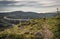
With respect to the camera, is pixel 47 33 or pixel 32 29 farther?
pixel 32 29

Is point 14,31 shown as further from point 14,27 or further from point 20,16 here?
point 20,16

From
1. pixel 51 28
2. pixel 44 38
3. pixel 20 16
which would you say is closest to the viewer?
pixel 44 38

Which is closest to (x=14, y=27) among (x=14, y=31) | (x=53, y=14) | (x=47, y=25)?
(x=14, y=31)

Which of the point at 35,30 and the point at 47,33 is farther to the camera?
the point at 35,30

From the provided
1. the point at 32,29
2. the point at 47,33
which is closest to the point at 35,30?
the point at 32,29

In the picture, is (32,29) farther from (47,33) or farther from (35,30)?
(47,33)

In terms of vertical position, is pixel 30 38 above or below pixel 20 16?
below

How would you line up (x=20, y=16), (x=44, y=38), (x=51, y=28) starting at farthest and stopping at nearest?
(x=20, y=16), (x=51, y=28), (x=44, y=38)

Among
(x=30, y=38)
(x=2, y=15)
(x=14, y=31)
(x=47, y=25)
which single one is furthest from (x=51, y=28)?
(x=2, y=15)

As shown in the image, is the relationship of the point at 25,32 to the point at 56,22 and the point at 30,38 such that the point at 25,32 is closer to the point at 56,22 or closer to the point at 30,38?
the point at 30,38

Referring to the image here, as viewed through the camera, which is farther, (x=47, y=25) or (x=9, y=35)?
(x=47, y=25)
